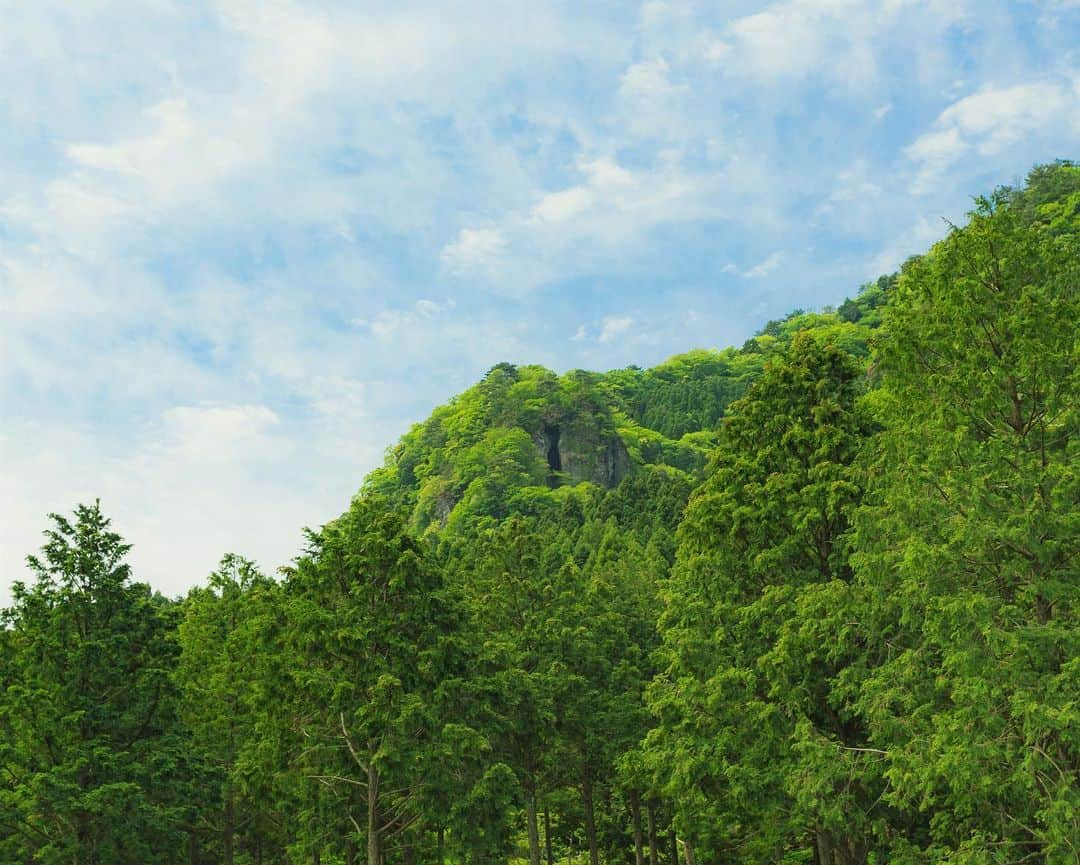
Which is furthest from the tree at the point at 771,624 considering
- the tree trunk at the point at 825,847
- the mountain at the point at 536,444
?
the mountain at the point at 536,444

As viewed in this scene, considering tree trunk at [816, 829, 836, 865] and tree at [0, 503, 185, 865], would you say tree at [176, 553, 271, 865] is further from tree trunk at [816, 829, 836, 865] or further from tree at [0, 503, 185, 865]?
tree trunk at [816, 829, 836, 865]

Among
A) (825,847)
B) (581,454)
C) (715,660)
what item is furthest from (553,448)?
(825,847)

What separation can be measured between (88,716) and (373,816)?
691 centimetres

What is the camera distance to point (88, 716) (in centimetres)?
2078

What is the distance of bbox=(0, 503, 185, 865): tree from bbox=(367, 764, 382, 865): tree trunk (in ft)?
14.6

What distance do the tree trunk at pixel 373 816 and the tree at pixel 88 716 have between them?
14.6 ft

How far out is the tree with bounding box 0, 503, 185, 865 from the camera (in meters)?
19.8

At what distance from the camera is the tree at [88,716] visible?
1978 cm

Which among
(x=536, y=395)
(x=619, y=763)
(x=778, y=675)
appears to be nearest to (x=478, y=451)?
(x=536, y=395)

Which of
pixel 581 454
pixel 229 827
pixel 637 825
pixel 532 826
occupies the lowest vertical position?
pixel 637 825

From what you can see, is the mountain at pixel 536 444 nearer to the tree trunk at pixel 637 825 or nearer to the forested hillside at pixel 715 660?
the tree trunk at pixel 637 825

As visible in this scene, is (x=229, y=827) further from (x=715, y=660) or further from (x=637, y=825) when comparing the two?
(x=715, y=660)

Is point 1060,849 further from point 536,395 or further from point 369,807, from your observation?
point 536,395

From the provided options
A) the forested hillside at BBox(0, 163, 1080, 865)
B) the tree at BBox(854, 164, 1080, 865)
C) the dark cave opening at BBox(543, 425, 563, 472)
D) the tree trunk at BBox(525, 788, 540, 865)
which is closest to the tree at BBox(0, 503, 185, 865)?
the forested hillside at BBox(0, 163, 1080, 865)
